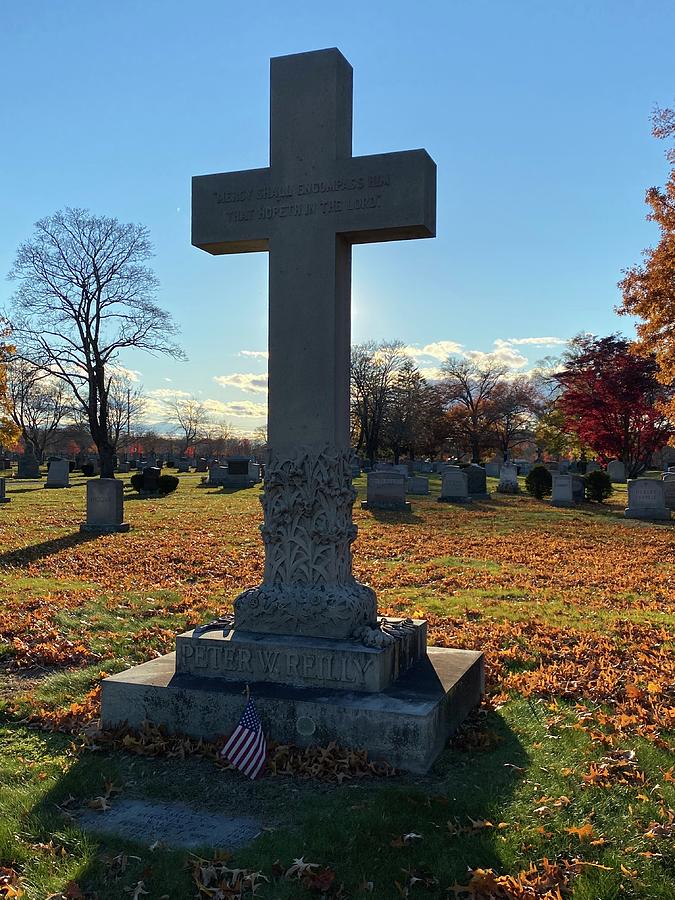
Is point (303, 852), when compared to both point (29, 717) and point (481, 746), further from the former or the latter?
point (29, 717)

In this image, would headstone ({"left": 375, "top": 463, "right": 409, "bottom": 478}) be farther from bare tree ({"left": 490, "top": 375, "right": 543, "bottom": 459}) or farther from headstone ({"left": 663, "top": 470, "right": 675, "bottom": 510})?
bare tree ({"left": 490, "top": 375, "right": 543, "bottom": 459})

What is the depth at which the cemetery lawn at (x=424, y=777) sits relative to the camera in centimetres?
303

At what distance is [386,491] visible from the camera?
70.9 ft

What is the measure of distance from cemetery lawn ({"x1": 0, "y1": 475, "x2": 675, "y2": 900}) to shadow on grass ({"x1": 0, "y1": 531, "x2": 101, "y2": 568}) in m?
1.66

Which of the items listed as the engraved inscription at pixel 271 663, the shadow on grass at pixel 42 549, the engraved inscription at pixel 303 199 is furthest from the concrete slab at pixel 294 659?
the shadow on grass at pixel 42 549

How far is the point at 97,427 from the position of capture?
36.7 meters

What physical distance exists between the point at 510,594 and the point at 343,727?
5.74 m

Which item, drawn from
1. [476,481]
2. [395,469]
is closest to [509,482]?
[476,481]

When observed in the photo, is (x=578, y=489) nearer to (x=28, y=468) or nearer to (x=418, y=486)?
(x=418, y=486)

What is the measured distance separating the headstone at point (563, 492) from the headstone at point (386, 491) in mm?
6010

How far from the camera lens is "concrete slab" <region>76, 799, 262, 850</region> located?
10.9 ft

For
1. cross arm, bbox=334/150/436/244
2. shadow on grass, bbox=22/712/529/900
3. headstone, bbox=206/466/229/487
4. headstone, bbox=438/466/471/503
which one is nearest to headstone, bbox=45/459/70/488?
headstone, bbox=206/466/229/487

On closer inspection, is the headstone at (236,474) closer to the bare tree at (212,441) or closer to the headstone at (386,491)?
the headstone at (386,491)

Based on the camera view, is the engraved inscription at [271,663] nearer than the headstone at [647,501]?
Yes
